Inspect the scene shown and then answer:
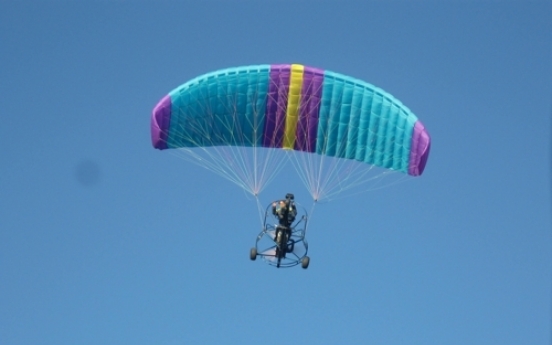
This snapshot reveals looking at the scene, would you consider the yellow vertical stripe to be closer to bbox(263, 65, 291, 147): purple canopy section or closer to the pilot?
bbox(263, 65, 291, 147): purple canopy section

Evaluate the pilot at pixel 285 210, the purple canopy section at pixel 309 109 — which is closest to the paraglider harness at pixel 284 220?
the pilot at pixel 285 210

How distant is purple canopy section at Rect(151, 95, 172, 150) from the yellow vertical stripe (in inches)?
104

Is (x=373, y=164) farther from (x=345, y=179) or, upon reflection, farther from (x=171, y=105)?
(x=171, y=105)

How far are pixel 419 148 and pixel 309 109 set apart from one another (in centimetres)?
260

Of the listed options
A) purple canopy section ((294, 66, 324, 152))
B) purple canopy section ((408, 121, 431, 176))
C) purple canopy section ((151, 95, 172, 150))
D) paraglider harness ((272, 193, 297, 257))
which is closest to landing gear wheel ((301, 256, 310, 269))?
paraglider harness ((272, 193, 297, 257))

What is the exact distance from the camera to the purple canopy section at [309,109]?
3053 cm

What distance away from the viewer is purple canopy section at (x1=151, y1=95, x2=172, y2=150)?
30359mm

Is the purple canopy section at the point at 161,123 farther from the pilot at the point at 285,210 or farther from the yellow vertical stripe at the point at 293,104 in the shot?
the pilot at the point at 285,210

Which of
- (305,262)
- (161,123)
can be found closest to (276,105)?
(161,123)

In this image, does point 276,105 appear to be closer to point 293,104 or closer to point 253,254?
point 293,104

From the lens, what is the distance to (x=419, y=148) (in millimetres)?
30109

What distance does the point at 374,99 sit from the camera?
3034 centimetres

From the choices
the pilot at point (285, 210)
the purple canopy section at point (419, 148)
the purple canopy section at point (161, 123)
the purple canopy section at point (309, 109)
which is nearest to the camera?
the pilot at point (285, 210)

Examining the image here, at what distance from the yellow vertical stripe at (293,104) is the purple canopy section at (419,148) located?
105 inches
